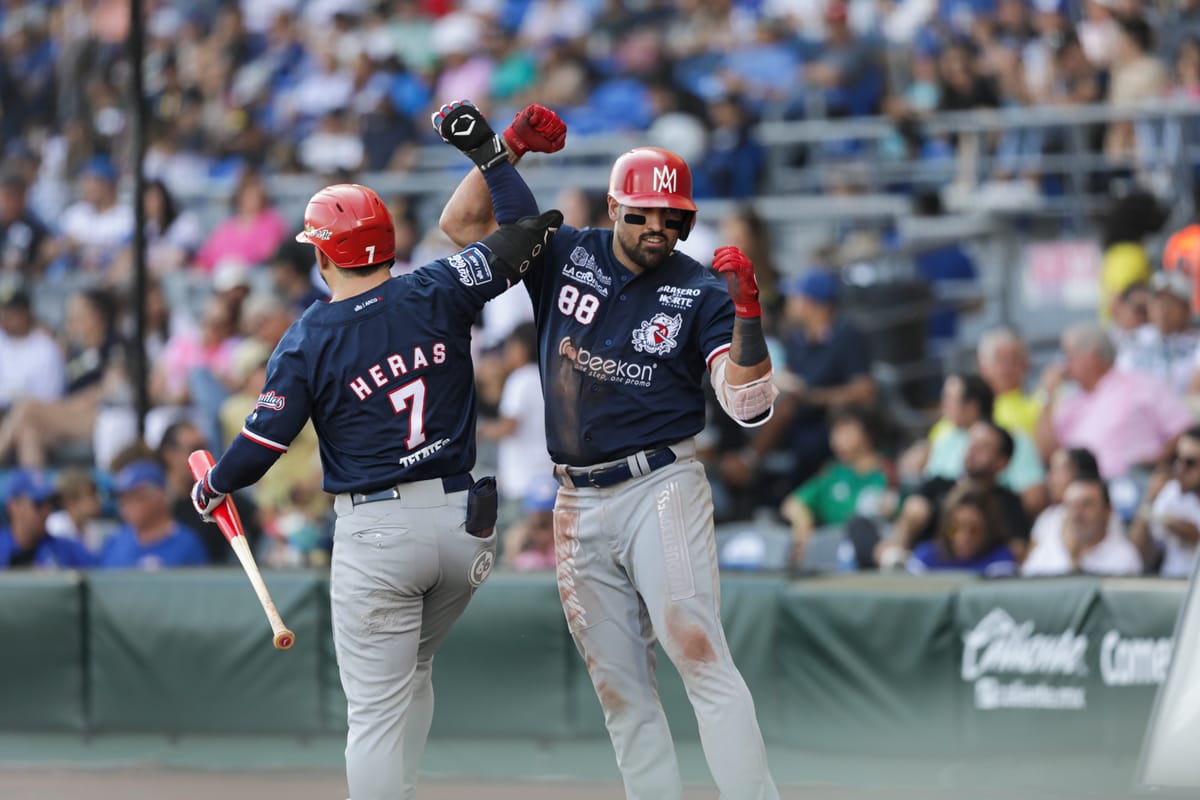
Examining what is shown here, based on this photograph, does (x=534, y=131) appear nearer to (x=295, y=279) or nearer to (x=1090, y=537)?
(x=1090, y=537)

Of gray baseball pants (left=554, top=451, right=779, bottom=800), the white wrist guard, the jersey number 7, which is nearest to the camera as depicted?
the white wrist guard

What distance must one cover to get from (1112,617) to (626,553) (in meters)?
2.87

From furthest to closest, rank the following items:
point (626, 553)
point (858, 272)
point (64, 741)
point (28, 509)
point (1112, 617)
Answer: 1. point (858, 272)
2. point (28, 509)
3. point (64, 741)
4. point (1112, 617)
5. point (626, 553)

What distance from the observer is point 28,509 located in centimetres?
1012

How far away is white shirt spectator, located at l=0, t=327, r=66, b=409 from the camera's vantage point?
1238 centimetres

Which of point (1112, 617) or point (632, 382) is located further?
point (1112, 617)

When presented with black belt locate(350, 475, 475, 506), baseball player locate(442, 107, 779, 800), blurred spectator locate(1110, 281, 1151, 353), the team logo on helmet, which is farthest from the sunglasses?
blurred spectator locate(1110, 281, 1151, 353)

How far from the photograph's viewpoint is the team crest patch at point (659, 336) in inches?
221

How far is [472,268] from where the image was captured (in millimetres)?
5621

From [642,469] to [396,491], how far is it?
0.76m

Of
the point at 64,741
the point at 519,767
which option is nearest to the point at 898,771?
the point at 519,767

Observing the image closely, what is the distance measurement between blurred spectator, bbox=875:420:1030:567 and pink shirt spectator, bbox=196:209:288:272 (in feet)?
20.2

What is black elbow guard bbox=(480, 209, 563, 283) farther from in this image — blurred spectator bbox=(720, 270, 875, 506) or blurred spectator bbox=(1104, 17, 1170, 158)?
blurred spectator bbox=(1104, 17, 1170, 158)

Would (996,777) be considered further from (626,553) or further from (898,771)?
(626,553)
